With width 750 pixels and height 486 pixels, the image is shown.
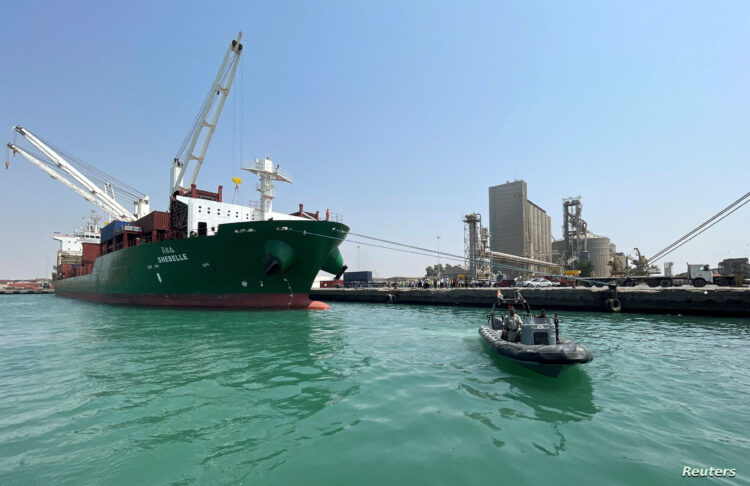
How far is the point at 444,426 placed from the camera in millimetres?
6219

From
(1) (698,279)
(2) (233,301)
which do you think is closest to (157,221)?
(2) (233,301)

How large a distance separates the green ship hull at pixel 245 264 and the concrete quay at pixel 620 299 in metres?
12.1

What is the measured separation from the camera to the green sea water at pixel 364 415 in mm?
4875

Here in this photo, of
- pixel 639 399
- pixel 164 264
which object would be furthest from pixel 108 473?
pixel 164 264

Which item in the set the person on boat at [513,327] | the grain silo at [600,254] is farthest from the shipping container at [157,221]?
the grain silo at [600,254]

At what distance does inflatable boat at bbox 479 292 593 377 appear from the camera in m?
8.59

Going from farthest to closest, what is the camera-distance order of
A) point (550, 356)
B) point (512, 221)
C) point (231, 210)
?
point (512, 221), point (231, 210), point (550, 356)

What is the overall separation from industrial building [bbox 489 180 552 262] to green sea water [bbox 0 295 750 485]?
86535mm

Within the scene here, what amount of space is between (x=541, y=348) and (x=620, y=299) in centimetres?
2222

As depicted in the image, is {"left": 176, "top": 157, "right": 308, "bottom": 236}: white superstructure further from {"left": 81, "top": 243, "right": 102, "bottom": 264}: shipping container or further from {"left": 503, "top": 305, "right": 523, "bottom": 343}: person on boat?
{"left": 81, "top": 243, "right": 102, "bottom": 264}: shipping container

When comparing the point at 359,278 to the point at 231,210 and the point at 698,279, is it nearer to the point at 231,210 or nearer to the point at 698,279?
the point at 231,210

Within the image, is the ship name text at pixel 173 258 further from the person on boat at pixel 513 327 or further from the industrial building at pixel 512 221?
the industrial building at pixel 512 221

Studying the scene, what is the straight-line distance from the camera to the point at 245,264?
24438mm

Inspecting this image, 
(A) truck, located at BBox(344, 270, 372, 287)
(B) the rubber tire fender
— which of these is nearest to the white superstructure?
(B) the rubber tire fender
